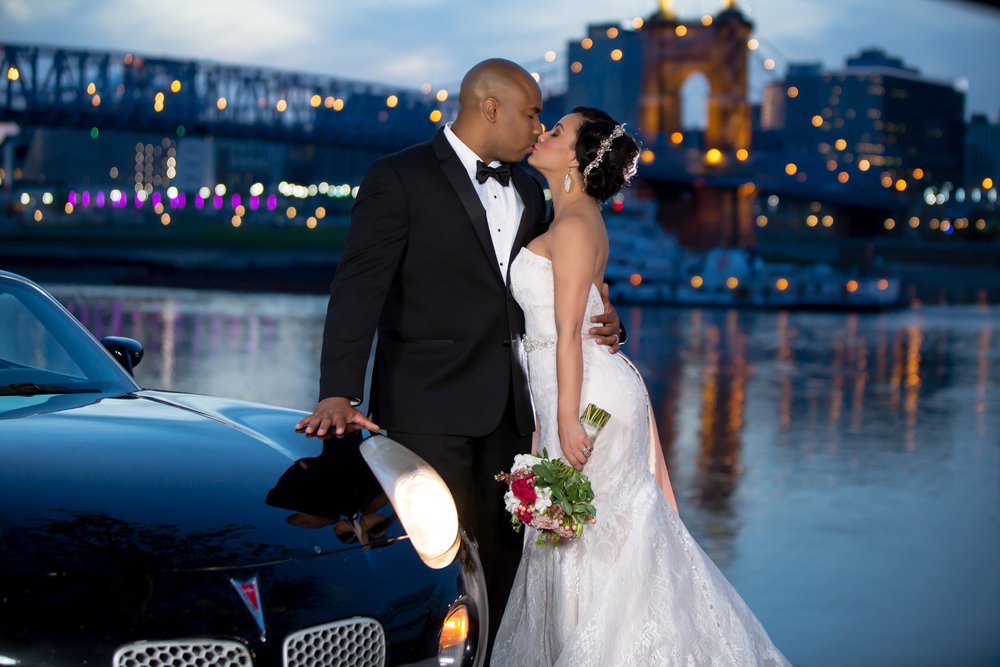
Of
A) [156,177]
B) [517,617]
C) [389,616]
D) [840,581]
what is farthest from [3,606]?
[156,177]

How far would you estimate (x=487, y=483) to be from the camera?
354 centimetres

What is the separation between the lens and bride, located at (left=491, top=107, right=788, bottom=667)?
346cm

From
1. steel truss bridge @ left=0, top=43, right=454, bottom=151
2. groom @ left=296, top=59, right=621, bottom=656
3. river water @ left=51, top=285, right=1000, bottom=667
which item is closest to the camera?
groom @ left=296, top=59, right=621, bottom=656

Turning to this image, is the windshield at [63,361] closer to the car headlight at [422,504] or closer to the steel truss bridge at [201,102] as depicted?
the car headlight at [422,504]

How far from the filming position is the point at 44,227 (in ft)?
237

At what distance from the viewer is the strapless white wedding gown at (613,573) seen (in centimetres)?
349

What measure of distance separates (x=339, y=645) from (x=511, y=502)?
0.78 m

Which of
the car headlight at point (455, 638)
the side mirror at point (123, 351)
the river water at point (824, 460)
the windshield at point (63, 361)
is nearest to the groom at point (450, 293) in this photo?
the car headlight at point (455, 638)

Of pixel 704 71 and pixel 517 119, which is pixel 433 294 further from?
pixel 704 71

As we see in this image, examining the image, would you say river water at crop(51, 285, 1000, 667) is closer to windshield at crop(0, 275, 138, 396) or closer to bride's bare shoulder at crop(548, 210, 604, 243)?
bride's bare shoulder at crop(548, 210, 604, 243)

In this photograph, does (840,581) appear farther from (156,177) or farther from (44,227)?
(156,177)

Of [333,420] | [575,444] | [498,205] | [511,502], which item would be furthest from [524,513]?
[498,205]

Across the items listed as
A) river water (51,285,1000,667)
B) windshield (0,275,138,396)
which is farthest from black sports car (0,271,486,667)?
river water (51,285,1000,667)

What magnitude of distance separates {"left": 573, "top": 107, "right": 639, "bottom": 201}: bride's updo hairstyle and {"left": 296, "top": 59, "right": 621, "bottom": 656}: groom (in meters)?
0.13
